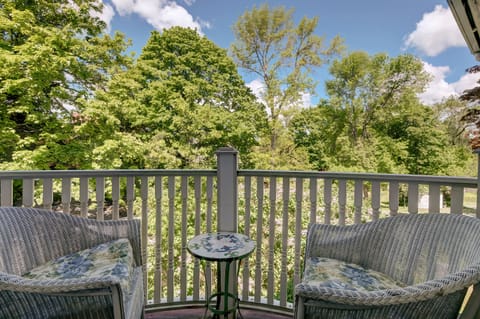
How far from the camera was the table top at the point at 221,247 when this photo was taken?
1.45 metres

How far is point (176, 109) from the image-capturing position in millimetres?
8820

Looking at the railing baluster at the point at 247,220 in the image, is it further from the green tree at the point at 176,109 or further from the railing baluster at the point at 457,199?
the green tree at the point at 176,109

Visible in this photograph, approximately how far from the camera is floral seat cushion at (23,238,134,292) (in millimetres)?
1284

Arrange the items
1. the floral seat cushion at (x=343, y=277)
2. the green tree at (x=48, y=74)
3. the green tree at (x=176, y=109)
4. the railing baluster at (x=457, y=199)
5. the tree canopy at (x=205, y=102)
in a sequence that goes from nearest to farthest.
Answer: the floral seat cushion at (x=343, y=277)
the railing baluster at (x=457, y=199)
the green tree at (x=48, y=74)
the tree canopy at (x=205, y=102)
the green tree at (x=176, y=109)

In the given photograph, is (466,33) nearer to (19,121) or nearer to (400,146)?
(19,121)

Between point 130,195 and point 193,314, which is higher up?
point 130,195

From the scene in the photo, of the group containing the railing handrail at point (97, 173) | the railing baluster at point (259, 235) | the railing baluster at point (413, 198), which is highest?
the railing handrail at point (97, 173)

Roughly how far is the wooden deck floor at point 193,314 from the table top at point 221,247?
69 cm

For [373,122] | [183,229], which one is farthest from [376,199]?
[373,122]

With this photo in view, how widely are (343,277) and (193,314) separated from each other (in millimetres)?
1215

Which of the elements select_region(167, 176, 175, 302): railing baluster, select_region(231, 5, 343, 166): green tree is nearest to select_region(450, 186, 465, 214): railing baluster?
select_region(167, 176, 175, 302): railing baluster

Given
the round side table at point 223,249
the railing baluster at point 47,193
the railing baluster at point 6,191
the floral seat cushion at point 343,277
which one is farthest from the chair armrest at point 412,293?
the railing baluster at point 6,191

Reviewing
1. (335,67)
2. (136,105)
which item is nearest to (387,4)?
(335,67)

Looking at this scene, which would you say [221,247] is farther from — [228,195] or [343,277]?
[343,277]
